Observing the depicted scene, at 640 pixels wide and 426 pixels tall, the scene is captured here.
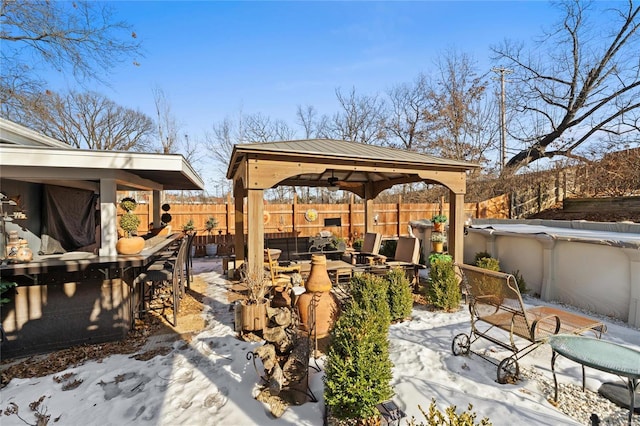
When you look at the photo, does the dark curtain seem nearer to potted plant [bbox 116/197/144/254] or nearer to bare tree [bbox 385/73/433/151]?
potted plant [bbox 116/197/144/254]

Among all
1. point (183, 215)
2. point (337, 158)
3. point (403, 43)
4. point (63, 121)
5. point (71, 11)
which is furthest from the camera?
point (63, 121)

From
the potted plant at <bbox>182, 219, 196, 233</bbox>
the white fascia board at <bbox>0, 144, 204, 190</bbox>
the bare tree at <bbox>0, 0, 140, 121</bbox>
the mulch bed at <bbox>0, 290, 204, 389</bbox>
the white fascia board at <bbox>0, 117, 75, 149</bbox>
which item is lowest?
the mulch bed at <bbox>0, 290, 204, 389</bbox>

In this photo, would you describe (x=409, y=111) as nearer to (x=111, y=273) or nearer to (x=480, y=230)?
(x=480, y=230)

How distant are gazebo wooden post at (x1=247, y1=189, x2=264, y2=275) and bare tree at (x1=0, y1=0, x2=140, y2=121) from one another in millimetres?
7551

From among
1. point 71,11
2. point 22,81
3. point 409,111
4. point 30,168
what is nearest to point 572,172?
point 409,111

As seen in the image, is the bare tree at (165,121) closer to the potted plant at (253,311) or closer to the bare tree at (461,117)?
the bare tree at (461,117)

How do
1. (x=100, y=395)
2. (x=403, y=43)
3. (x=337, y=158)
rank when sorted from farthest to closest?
1. (x=403, y=43)
2. (x=337, y=158)
3. (x=100, y=395)

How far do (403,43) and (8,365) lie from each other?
1139 centimetres

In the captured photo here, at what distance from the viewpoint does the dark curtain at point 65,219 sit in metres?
5.62

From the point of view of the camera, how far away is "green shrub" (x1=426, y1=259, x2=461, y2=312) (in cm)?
478

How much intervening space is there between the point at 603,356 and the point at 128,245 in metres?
5.16

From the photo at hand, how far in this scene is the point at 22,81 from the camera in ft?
29.1

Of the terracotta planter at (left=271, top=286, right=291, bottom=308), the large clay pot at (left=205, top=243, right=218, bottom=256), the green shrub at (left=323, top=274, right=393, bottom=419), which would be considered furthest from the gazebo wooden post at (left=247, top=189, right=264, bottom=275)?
the large clay pot at (left=205, top=243, right=218, bottom=256)

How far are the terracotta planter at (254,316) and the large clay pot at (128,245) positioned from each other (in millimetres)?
1832
